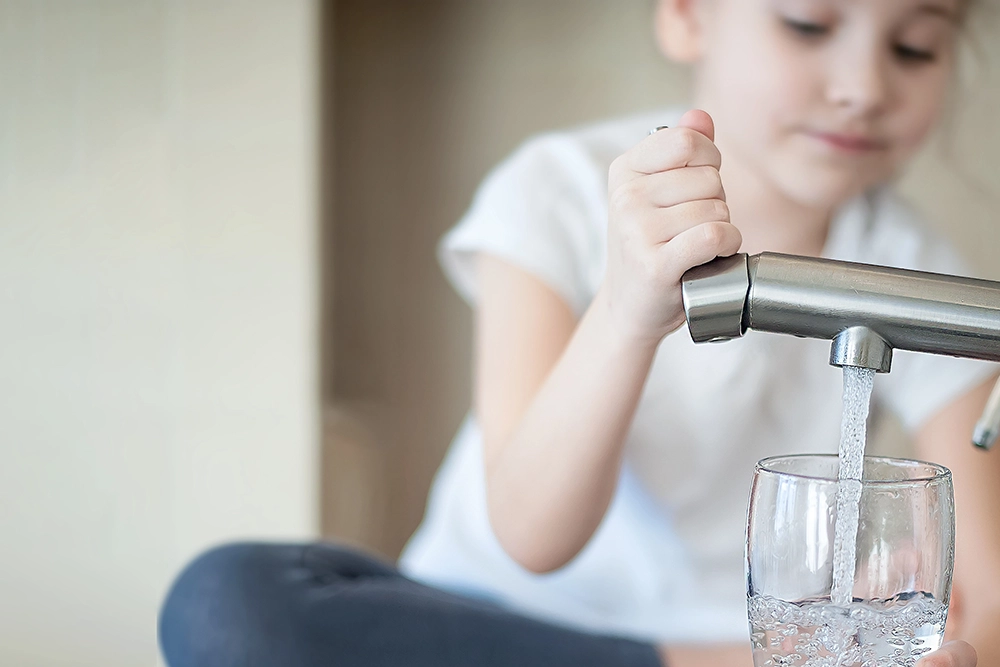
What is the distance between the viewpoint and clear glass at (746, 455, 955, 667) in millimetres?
462

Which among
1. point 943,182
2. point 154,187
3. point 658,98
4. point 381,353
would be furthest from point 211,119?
point 943,182

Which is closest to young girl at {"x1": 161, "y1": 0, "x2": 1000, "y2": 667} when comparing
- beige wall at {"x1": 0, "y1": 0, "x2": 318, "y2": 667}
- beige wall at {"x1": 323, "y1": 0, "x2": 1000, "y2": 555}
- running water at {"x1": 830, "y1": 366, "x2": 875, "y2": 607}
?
running water at {"x1": 830, "y1": 366, "x2": 875, "y2": 607}

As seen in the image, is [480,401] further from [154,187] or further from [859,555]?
[154,187]

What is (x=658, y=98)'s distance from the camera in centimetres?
217

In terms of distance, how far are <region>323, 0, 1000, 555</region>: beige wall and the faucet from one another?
66.2 inches

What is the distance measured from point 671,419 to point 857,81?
1.23ft

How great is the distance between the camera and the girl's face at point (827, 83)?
914 millimetres

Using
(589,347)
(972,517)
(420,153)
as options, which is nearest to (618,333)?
(589,347)

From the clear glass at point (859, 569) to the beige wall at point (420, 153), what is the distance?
1.65 meters

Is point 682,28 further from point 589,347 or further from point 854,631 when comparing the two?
point 854,631

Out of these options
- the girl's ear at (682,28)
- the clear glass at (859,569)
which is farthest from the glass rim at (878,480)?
the girl's ear at (682,28)

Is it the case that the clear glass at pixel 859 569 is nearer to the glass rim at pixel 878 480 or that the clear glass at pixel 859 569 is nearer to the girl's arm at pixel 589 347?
the glass rim at pixel 878 480

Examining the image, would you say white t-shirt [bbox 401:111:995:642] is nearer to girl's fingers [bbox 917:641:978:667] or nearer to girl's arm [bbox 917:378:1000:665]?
girl's arm [bbox 917:378:1000:665]

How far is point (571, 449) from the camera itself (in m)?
0.72
